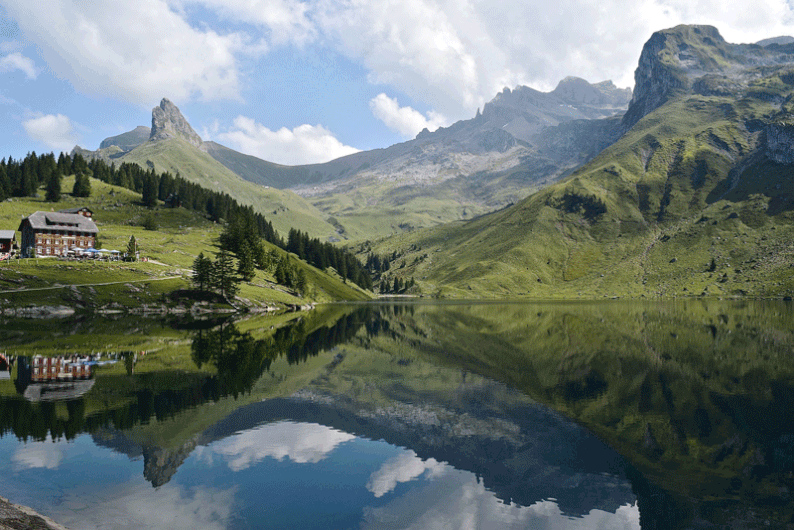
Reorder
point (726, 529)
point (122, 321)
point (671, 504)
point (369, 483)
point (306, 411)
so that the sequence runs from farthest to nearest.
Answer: point (122, 321)
point (306, 411)
point (369, 483)
point (671, 504)
point (726, 529)

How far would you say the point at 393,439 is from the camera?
106 ft

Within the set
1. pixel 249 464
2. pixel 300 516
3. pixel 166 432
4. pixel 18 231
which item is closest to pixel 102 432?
pixel 166 432

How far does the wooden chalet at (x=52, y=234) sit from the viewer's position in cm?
A: 14562

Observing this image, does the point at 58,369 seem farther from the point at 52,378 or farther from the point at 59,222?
the point at 59,222

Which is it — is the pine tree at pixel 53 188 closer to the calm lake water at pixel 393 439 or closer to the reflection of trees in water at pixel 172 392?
the calm lake water at pixel 393 439

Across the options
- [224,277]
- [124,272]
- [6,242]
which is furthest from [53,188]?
[224,277]

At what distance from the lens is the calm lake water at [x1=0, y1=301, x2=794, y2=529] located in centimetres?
2166

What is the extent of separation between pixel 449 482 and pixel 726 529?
1254 centimetres

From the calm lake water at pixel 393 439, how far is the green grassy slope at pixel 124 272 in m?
49.1

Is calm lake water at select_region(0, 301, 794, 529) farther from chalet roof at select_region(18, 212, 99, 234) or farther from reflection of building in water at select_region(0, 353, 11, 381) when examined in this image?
chalet roof at select_region(18, 212, 99, 234)

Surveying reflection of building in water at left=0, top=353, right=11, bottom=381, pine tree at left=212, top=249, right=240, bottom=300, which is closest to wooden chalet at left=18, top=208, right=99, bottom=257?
pine tree at left=212, top=249, right=240, bottom=300

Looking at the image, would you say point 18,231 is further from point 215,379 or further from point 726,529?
point 726,529

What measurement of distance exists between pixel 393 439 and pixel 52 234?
160003 mm

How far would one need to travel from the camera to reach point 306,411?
38094 mm
